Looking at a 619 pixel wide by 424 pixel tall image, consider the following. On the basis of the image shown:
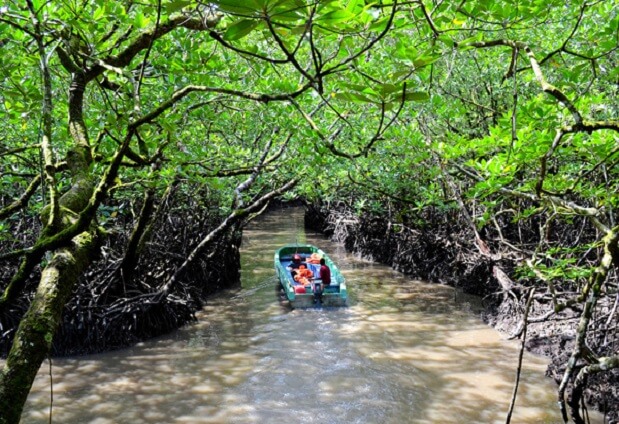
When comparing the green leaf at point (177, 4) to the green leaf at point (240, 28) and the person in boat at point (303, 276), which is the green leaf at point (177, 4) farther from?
the person in boat at point (303, 276)

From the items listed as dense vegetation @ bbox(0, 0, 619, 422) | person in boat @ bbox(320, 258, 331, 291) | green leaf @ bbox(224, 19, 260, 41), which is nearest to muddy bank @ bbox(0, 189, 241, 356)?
dense vegetation @ bbox(0, 0, 619, 422)

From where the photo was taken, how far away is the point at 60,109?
476cm

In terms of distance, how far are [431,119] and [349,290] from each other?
4.86 meters

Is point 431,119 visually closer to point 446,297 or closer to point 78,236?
point 446,297

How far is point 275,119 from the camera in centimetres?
578

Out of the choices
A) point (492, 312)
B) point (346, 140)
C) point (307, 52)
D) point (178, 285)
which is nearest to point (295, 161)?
point (346, 140)

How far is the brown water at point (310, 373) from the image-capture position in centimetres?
566

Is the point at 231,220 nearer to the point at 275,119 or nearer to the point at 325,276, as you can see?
the point at 275,119

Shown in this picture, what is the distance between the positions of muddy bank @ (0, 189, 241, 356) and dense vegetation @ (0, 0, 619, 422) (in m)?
0.05

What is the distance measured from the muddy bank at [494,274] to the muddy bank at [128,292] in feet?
14.0

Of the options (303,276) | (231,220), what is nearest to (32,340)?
(231,220)

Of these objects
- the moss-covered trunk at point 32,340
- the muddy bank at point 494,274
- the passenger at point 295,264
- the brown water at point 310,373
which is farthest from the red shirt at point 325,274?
the moss-covered trunk at point 32,340

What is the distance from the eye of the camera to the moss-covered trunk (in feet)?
4.97

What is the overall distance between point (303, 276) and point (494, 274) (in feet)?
12.8
